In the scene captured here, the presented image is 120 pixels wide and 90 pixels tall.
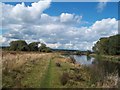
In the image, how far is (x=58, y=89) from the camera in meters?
15.1

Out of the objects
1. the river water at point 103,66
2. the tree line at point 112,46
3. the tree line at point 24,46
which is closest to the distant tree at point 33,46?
the tree line at point 24,46

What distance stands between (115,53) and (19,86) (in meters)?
90.6

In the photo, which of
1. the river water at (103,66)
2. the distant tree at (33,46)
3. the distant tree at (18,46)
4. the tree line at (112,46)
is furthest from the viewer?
the distant tree at (33,46)

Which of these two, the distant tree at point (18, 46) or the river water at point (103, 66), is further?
the distant tree at point (18, 46)

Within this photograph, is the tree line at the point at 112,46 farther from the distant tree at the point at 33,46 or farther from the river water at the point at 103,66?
the river water at the point at 103,66

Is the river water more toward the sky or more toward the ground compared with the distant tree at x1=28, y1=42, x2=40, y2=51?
more toward the ground

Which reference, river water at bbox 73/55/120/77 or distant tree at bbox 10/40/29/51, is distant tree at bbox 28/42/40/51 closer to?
distant tree at bbox 10/40/29/51

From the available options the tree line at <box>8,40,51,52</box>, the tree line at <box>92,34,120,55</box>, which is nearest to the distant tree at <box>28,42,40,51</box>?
the tree line at <box>8,40,51,52</box>

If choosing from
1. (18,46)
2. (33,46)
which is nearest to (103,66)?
(18,46)

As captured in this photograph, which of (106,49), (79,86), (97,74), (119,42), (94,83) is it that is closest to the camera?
(79,86)

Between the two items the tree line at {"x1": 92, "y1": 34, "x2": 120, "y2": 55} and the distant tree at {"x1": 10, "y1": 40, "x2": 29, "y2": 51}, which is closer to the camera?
the distant tree at {"x1": 10, "y1": 40, "x2": 29, "y2": 51}

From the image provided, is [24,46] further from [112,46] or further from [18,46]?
[112,46]

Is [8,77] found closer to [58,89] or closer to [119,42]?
[58,89]

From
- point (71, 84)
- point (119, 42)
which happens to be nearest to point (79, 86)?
point (71, 84)
